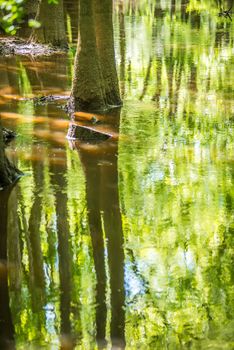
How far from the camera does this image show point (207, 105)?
1641cm

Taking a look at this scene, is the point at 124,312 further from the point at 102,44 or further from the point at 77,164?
the point at 102,44

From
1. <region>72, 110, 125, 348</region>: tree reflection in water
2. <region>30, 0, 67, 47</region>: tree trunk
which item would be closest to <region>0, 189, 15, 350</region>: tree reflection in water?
<region>72, 110, 125, 348</region>: tree reflection in water

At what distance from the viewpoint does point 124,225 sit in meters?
9.16

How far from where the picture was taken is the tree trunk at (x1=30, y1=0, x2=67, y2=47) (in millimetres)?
24266

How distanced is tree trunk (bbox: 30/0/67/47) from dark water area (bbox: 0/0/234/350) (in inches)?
260

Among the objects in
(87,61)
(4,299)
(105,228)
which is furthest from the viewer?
(87,61)

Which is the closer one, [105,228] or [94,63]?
[105,228]

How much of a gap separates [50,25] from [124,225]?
17039 mm

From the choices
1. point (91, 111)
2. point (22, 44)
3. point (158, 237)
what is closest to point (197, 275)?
point (158, 237)

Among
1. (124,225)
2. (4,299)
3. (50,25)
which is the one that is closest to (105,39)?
(124,225)

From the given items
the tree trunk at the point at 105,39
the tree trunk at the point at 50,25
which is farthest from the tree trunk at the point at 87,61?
the tree trunk at the point at 50,25

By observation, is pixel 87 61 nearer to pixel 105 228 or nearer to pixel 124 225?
pixel 124 225

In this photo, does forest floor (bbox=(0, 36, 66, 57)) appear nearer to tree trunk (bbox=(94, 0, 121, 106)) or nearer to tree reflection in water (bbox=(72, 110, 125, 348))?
tree trunk (bbox=(94, 0, 121, 106))

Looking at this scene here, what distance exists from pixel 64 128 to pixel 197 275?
279 inches
